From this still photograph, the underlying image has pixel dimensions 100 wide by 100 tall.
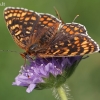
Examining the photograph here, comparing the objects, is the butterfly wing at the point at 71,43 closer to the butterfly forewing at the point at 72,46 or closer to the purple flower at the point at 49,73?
the butterfly forewing at the point at 72,46

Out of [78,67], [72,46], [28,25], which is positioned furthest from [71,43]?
[78,67]

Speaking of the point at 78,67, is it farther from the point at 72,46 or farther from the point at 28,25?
the point at 72,46

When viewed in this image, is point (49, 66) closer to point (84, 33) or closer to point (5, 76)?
point (84, 33)

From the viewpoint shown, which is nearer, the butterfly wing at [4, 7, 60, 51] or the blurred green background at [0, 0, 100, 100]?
the butterfly wing at [4, 7, 60, 51]

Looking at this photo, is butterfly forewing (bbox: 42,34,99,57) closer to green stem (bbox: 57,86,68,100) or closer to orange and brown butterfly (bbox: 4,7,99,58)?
orange and brown butterfly (bbox: 4,7,99,58)

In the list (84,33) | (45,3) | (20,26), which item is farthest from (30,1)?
(84,33)

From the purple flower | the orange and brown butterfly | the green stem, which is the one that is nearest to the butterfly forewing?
the orange and brown butterfly

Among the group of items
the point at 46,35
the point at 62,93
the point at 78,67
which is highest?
the point at 46,35
